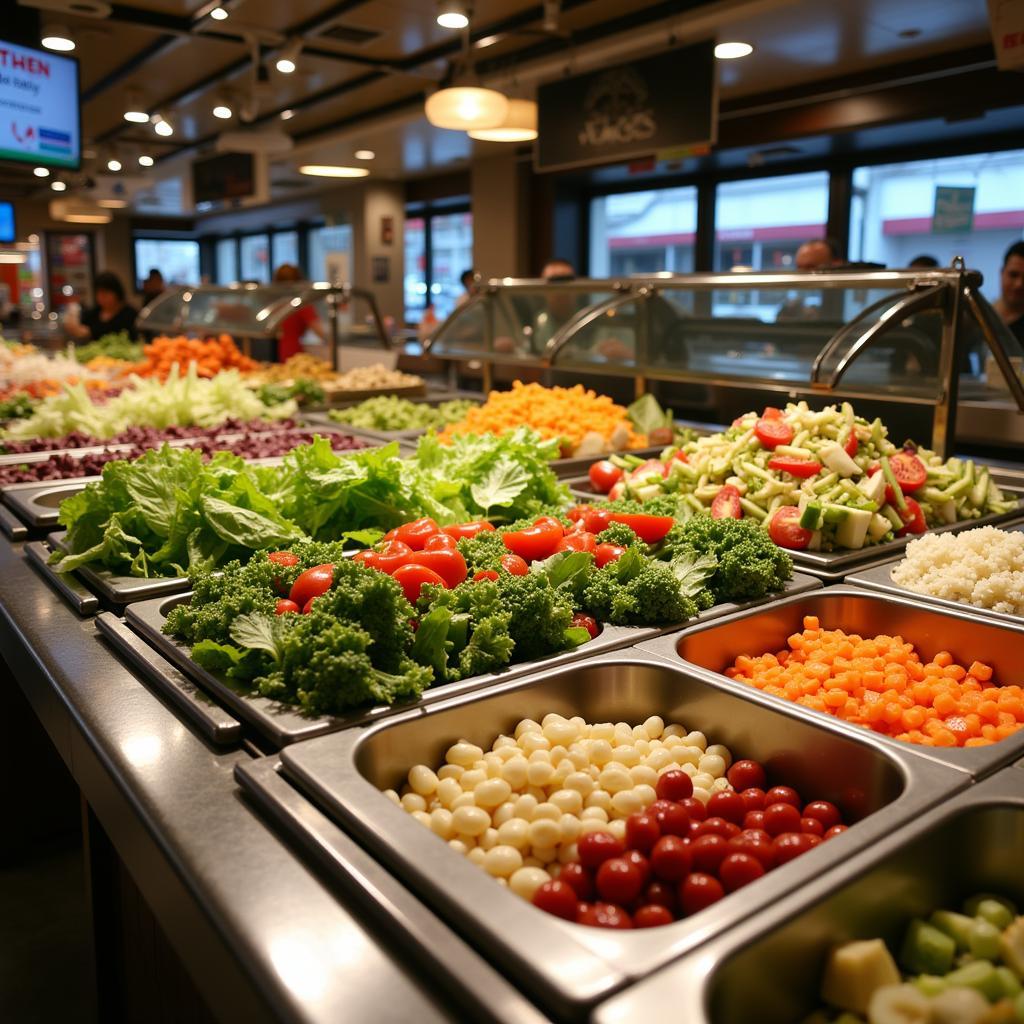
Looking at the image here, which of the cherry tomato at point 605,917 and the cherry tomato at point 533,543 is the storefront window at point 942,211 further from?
the cherry tomato at point 605,917

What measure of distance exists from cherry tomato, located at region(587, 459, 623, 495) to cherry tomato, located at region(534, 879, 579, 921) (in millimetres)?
1928

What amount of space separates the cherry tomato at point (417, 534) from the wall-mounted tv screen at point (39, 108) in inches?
183

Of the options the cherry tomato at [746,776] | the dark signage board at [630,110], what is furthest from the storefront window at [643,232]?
the cherry tomato at [746,776]

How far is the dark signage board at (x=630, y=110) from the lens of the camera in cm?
520

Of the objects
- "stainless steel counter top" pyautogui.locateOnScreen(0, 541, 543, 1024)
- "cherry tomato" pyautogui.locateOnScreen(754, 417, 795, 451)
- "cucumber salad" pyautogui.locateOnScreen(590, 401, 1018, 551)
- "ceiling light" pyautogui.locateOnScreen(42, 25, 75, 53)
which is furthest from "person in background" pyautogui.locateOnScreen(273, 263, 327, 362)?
"stainless steel counter top" pyautogui.locateOnScreen(0, 541, 543, 1024)

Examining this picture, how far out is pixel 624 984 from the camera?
88 cm

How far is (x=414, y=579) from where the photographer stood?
1.72 m

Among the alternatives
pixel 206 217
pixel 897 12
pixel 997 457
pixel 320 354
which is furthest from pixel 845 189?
pixel 206 217

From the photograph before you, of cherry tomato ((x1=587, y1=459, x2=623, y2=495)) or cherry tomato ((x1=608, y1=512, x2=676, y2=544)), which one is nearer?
cherry tomato ((x1=608, y1=512, x2=676, y2=544))

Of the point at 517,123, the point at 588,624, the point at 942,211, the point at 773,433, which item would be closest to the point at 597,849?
the point at 588,624

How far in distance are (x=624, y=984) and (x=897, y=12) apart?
261 inches

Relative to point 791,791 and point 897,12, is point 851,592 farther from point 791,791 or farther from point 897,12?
point 897,12

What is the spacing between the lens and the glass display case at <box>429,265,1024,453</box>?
2.72 meters

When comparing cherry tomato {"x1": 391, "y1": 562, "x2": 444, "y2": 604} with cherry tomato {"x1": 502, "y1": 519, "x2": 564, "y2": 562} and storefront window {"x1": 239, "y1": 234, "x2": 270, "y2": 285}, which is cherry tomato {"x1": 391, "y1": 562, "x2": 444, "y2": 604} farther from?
storefront window {"x1": 239, "y1": 234, "x2": 270, "y2": 285}
